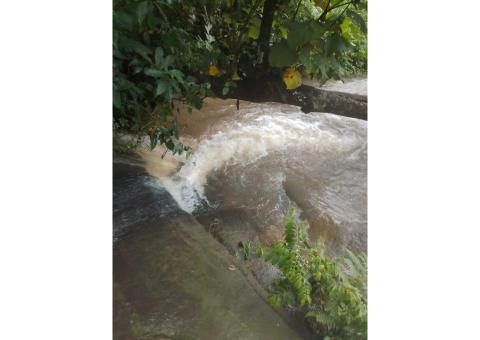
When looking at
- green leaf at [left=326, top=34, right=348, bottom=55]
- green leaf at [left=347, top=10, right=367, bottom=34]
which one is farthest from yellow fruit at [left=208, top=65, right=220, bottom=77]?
green leaf at [left=347, top=10, right=367, bottom=34]

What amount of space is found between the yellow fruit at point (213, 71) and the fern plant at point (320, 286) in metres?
0.62

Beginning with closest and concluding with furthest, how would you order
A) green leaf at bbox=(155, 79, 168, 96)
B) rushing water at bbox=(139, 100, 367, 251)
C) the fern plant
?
green leaf at bbox=(155, 79, 168, 96)
the fern plant
rushing water at bbox=(139, 100, 367, 251)

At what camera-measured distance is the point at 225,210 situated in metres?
1.70

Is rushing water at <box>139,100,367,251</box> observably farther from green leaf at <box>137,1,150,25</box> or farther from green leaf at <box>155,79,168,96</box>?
green leaf at <box>137,1,150,25</box>

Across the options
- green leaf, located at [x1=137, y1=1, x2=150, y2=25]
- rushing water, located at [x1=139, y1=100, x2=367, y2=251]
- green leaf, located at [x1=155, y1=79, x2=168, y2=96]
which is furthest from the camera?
rushing water, located at [x1=139, y1=100, x2=367, y2=251]

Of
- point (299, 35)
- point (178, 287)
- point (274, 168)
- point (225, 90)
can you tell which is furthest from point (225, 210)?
point (299, 35)

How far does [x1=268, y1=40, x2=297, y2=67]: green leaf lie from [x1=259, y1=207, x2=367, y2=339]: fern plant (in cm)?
60

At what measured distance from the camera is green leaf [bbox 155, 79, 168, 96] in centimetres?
144

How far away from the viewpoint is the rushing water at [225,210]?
143 cm

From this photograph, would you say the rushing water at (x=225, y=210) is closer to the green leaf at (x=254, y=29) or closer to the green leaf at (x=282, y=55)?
the green leaf at (x=282, y=55)
